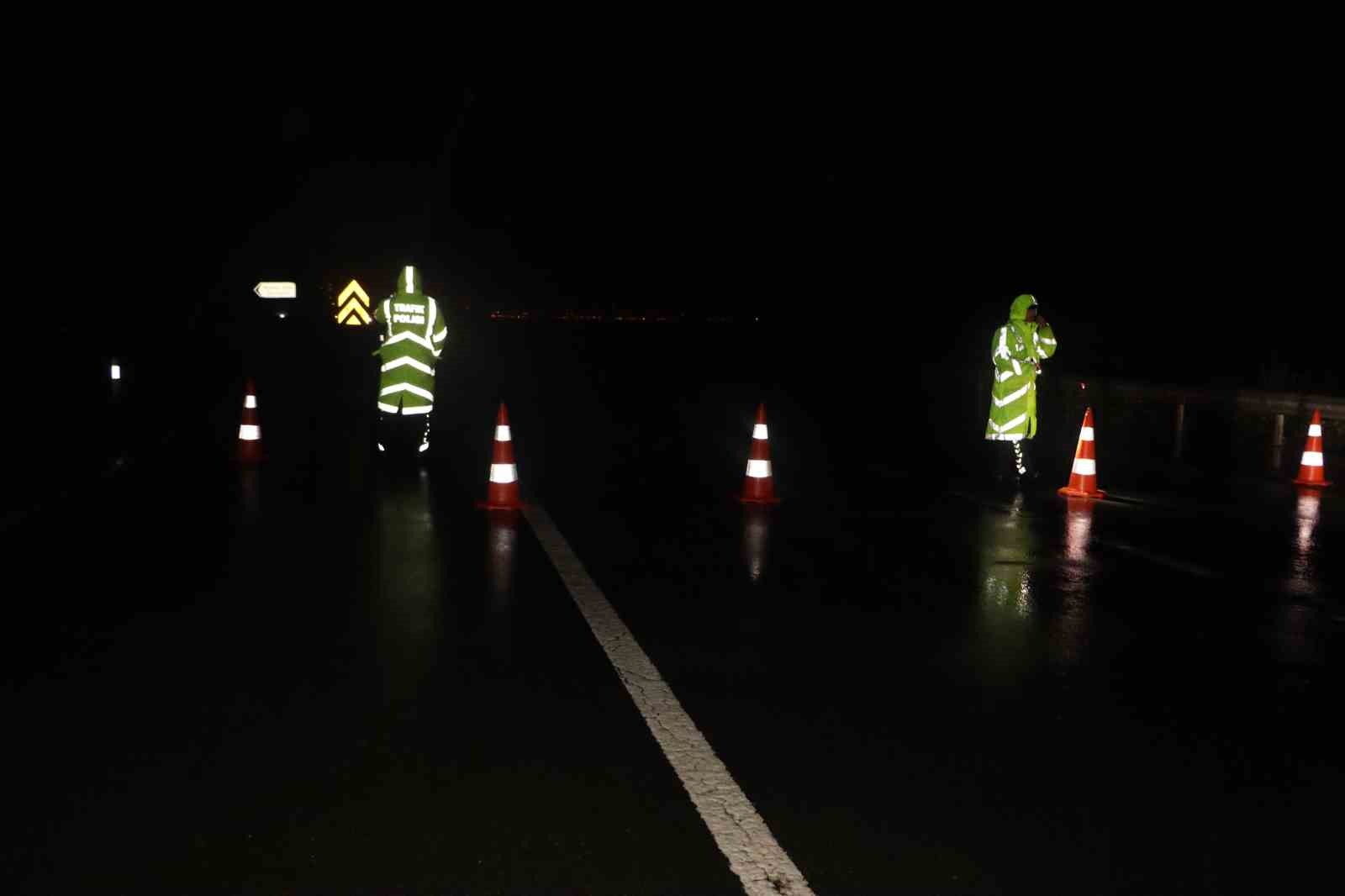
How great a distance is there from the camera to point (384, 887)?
4.11 m

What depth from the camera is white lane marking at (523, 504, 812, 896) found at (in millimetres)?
4250

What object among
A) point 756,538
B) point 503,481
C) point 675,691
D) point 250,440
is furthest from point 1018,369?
point 675,691

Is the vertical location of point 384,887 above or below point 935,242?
below

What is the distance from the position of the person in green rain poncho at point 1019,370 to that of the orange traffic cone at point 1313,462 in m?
2.77

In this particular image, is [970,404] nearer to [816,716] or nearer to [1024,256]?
[1024,256]

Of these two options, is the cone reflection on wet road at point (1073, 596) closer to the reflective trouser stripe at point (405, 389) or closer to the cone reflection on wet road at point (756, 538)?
the cone reflection on wet road at point (756, 538)

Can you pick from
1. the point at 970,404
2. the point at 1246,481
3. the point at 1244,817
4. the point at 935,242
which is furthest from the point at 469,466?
the point at 935,242

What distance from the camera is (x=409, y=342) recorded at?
15.0 metres

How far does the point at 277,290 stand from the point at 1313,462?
3630 cm

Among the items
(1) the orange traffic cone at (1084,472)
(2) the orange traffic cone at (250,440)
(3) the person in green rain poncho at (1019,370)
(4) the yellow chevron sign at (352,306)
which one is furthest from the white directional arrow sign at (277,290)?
(1) the orange traffic cone at (1084,472)

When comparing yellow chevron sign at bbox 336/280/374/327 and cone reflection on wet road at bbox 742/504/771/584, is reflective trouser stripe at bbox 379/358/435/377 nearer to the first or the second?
cone reflection on wet road at bbox 742/504/771/584

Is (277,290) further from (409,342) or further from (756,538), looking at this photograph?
(756,538)

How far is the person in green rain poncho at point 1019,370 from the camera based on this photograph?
14109 mm

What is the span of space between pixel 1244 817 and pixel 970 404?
22.7 metres
